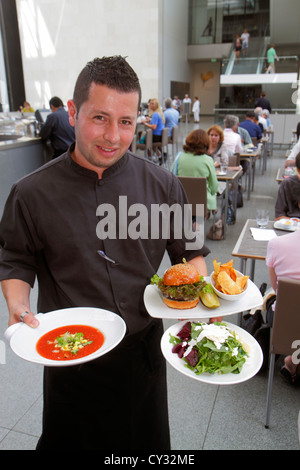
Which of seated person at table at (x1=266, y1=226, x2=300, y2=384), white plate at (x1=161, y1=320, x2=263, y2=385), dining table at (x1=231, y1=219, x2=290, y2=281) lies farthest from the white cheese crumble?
dining table at (x1=231, y1=219, x2=290, y2=281)

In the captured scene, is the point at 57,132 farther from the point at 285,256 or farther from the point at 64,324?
the point at 64,324

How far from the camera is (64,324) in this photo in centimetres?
111

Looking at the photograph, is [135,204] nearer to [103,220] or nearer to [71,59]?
[103,220]

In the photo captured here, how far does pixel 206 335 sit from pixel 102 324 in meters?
0.32

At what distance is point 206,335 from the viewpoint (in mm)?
1134

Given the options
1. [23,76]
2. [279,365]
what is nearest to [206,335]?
[279,365]

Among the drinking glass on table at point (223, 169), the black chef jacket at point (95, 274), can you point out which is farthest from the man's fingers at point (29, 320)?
the drinking glass on table at point (223, 169)

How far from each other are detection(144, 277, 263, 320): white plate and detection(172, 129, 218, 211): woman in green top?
10.2 ft

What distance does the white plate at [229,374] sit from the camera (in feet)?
3.12

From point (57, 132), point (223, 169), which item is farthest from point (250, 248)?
point (57, 132)

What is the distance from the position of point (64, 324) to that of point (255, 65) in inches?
626

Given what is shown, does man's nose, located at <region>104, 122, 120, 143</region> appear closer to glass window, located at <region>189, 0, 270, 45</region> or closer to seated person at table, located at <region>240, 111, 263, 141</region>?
seated person at table, located at <region>240, 111, 263, 141</region>

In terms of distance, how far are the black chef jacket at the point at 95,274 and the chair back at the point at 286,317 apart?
648 mm

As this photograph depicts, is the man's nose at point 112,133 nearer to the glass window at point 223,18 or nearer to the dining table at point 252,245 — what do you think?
the dining table at point 252,245
